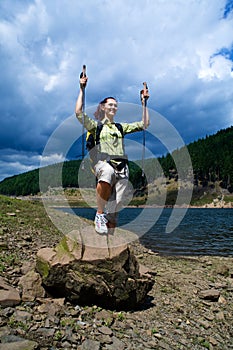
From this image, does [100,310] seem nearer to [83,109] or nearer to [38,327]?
[38,327]

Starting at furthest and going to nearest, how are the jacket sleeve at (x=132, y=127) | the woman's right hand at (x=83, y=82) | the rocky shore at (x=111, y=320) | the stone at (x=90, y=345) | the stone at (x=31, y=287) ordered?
the jacket sleeve at (x=132, y=127) < the woman's right hand at (x=83, y=82) < the stone at (x=31, y=287) < the rocky shore at (x=111, y=320) < the stone at (x=90, y=345)

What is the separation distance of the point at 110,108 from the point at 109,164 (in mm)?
1707

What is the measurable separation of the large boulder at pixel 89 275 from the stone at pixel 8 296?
0.77 m

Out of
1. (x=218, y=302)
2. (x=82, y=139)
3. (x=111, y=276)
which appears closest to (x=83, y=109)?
(x=82, y=139)

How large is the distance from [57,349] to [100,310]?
1955 mm

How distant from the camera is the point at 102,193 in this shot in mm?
7559

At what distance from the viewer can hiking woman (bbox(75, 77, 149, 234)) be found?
7.51m

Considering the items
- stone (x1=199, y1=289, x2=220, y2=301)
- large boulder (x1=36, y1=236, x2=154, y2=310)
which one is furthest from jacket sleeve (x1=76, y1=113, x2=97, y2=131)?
stone (x1=199, y1=289, x2=220, y2=301)

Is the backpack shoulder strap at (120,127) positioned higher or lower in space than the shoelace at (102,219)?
higher

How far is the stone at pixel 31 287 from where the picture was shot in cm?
718

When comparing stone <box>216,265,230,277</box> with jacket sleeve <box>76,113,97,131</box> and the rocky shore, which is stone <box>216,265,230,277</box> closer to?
the rocky shore

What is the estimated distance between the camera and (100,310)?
734cm

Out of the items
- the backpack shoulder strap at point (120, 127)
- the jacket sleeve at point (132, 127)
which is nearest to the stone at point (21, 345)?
the backpack shoulder strap at point (120, 127)

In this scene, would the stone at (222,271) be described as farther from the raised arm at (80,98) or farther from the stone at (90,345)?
the raised arm at (80,98)
